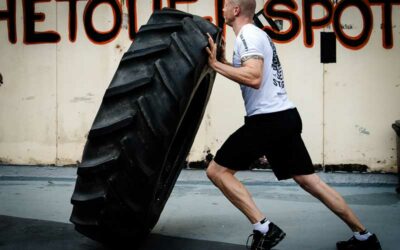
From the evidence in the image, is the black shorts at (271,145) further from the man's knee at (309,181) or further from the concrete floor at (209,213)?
the concrete floor at (209,213)

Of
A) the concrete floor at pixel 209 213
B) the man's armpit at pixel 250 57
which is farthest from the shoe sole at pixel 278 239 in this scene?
the man's armpit at pixel 250 57

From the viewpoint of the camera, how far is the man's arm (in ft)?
12.7

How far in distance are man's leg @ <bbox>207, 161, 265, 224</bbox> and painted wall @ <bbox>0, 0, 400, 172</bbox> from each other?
148 inches

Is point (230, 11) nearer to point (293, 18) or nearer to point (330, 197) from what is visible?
point (330, 197)

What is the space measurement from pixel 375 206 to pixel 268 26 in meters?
3.05

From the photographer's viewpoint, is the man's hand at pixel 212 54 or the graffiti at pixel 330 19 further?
the graffiti at pixel 330 19

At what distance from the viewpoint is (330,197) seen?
4094mm

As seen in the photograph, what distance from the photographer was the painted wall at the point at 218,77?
24.8 feet

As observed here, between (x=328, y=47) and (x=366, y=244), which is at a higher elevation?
(x=328, y=47)

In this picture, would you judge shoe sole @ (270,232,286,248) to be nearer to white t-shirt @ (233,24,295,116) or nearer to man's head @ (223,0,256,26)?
white t-shirt @ (233,24,295,116)

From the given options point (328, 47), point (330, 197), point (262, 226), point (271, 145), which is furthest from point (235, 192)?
point (328, 47)

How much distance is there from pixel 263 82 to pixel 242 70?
0.95ft

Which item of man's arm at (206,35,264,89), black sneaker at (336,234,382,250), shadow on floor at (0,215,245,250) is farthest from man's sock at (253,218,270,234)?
man's arm at (206,35,264,89)

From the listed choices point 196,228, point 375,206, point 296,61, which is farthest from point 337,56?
point 196,228
